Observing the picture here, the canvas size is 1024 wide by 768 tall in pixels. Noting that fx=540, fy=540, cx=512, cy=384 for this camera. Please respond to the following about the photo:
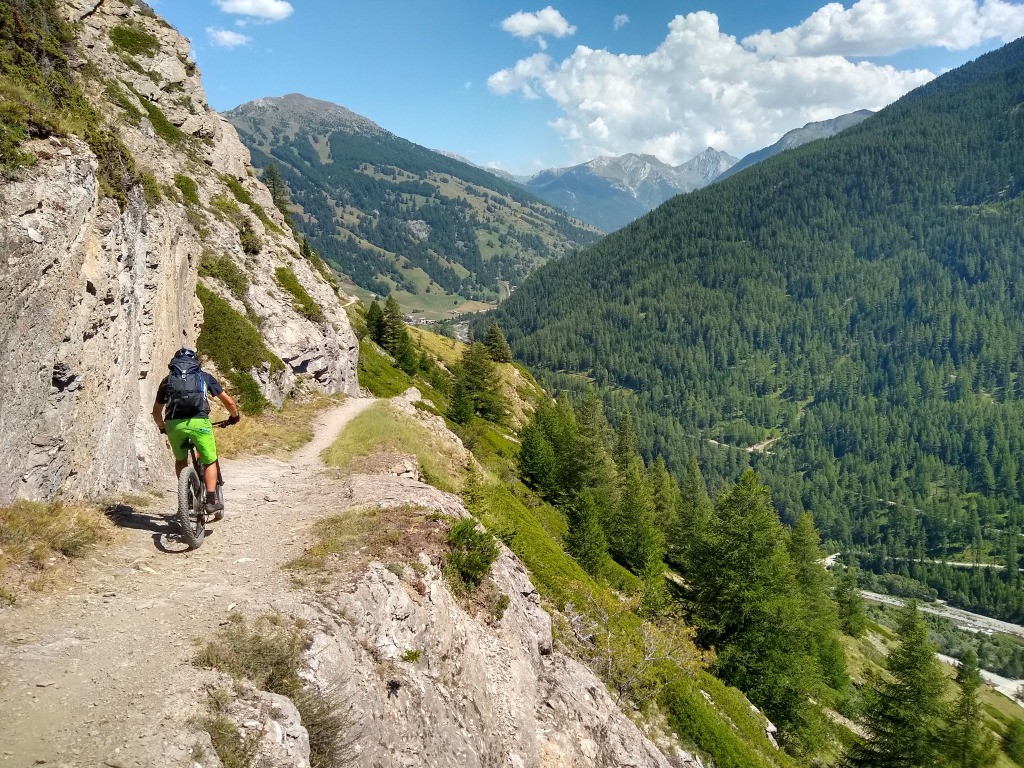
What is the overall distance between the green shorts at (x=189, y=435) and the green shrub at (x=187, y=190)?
101 ft

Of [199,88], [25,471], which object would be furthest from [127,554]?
[199,88]

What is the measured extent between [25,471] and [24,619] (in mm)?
3341

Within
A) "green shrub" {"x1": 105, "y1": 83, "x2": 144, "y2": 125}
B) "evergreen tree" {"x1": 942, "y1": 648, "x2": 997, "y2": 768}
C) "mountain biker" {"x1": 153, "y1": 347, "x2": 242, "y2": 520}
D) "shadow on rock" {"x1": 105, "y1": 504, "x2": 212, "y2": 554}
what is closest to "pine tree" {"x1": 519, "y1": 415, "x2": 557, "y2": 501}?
"evergreen tree" {"x1": 942, "y1": 648, "x2": 997, "y2": 768}

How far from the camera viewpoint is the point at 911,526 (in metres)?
187

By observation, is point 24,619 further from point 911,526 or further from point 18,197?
point 911,526

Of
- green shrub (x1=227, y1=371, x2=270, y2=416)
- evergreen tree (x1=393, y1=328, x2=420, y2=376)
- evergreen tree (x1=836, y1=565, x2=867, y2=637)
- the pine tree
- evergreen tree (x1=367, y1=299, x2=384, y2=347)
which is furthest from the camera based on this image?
evergreen tree (x1=367, y1=299, x2=384, y2=347)

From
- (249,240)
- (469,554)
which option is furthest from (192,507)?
(249,240)

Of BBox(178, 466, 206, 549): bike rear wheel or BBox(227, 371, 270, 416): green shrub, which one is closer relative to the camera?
BBox(178, 466, 206, 549): bike rear wheel

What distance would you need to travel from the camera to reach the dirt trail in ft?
17.7

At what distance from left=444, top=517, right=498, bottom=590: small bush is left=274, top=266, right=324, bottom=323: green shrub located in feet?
98.7

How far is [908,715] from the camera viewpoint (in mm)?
32969

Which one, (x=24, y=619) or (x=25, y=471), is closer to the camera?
(x=24, y=619)

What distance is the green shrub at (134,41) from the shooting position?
47750 mm

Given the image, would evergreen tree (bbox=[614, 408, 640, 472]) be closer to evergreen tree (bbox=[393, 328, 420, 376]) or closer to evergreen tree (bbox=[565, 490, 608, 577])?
evergreen tree (bbox=[393, 328, 420, 376])
